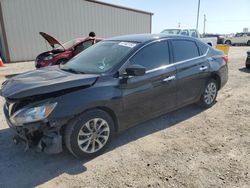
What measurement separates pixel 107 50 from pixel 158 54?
0.89 m

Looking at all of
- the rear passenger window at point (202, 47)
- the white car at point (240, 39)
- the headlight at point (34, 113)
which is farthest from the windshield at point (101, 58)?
the white car at point (240, 39)

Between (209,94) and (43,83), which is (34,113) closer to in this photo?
(43,83)

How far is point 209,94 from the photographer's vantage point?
5047mm

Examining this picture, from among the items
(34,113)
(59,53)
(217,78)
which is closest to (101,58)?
(34,113)

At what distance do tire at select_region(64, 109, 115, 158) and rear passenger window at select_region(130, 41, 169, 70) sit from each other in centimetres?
103

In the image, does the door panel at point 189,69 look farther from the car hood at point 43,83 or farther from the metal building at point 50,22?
the metal building at point 50,22

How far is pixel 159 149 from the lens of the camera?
11.3 feet


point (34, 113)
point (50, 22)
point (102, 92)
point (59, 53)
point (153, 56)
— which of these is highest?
point (50, 22)

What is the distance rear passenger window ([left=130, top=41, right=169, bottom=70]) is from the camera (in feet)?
12.0

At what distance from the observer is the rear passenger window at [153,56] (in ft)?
12.0

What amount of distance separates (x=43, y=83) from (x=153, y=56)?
186cm

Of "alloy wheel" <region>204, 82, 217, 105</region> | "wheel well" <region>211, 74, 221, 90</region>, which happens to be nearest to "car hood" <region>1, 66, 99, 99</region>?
"alloy wheel" <region>204, 82, 217, 105</region>

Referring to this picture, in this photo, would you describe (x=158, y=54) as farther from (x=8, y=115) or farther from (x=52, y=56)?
(x=52, y=56)

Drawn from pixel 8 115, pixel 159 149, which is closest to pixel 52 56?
pixel 8 115
